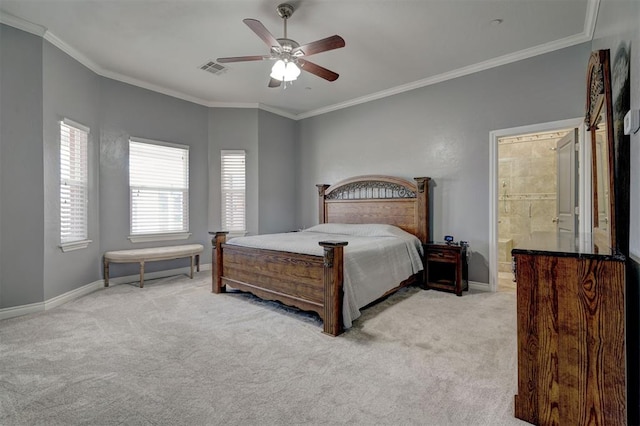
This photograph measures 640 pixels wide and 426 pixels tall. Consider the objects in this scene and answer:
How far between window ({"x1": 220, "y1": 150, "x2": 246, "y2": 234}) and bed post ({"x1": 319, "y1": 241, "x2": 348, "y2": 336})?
332cm

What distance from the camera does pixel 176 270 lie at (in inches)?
205

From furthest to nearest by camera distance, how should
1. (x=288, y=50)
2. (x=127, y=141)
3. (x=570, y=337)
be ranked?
1. (x=127, y=141)
2. (x=288, y=50)
3. (x=570, y=337)

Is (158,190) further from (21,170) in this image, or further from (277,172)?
(277,172)

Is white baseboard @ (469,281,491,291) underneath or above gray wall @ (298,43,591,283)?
underneath

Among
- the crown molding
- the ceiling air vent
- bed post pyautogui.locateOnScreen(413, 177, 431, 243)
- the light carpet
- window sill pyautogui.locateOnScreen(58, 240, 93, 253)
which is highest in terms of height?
the ceiling air vent

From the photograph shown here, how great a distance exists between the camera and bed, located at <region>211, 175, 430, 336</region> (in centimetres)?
279

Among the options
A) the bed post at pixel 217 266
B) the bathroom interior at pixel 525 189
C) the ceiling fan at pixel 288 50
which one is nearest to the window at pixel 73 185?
the bed post at pixel 217 266

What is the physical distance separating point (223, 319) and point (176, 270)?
8.31 feet

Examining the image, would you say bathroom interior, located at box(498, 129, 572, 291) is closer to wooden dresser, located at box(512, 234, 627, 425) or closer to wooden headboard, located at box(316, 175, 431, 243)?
wooden headboard, located at box(316, 175, 431, 243)

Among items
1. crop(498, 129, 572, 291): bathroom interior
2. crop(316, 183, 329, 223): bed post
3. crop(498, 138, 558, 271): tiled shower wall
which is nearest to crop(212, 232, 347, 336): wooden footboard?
crop(316, 183, 329, 223): bed post

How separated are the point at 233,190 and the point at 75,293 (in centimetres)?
278

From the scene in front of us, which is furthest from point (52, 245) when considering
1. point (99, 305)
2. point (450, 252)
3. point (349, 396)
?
point (450, 252)

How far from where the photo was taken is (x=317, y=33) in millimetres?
3385

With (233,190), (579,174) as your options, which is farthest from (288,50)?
(579,174)
